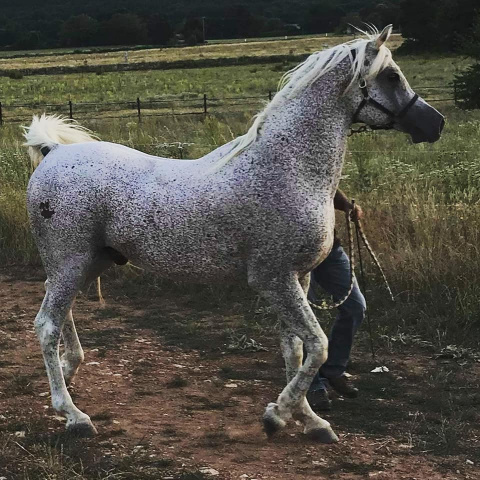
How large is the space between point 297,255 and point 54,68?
5756cm

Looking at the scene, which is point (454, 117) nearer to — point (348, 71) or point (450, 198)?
point (450, 198)

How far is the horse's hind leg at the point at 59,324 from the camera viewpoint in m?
4.73

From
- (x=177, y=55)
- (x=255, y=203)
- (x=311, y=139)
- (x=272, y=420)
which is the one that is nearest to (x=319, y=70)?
(x=311, y=139)

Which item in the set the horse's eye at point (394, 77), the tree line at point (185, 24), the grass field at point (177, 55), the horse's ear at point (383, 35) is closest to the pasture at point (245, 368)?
the horse's eye at point (394, 77)

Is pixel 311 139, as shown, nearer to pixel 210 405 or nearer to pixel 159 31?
pixel 210 405

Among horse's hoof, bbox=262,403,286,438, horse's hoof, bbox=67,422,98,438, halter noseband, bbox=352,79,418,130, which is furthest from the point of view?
horse's hoof, bbox=67,422,98,438

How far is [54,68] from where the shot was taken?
59062mm

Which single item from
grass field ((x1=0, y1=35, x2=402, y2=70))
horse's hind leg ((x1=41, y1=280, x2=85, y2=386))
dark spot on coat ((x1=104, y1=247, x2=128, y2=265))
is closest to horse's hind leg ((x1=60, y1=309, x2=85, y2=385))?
horse's hind leg ((x1=41, y1=280, x2=85, y2=386))

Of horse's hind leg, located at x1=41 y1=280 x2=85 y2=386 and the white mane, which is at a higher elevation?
the white mane

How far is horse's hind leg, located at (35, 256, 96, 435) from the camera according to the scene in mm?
4734

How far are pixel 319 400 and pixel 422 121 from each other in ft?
6.03

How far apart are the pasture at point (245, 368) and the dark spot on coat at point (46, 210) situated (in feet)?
3.95

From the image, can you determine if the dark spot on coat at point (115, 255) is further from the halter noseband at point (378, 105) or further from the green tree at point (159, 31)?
the green tree at point (159, 31)

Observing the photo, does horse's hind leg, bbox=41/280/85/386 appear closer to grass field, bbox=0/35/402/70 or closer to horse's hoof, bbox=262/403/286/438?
horse's hoof, bbox=262/403/286/438
